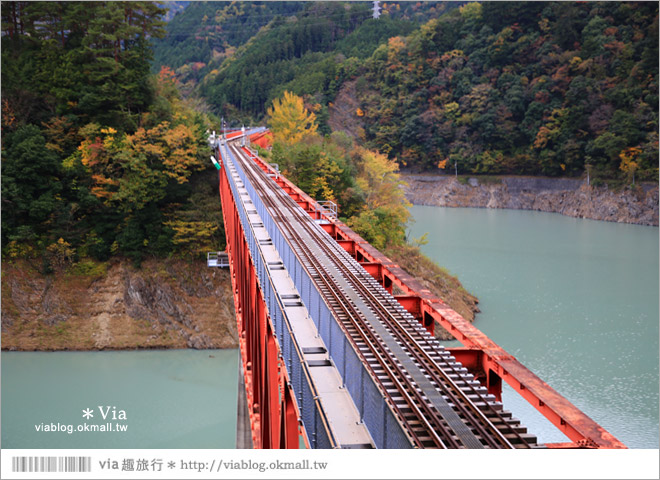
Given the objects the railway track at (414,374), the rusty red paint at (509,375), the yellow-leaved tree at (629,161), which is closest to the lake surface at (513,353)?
the railway track at (414,374)

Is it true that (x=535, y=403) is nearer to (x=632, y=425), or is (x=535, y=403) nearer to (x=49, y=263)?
(x=632, y=425)

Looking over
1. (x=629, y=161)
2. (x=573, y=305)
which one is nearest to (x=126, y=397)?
(x=573, y=305)

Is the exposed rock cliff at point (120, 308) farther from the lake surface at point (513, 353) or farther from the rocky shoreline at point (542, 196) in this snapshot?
the rocky shoreline at point (542, 196)

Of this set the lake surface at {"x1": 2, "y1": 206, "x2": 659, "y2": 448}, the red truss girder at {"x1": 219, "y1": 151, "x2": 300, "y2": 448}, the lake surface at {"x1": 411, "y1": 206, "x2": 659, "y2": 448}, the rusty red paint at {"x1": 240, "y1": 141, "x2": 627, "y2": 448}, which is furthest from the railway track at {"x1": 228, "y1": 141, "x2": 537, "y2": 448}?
the lake surface at {"x1": 411, "y1": 206, "x2": 659, "y2": 448}

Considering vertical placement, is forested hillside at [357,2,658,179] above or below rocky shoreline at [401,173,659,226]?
above

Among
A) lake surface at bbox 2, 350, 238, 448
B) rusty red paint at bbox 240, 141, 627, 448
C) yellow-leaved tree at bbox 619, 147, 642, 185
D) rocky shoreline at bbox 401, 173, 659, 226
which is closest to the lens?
rusty red paint at bbox 240, 141, 627, 448

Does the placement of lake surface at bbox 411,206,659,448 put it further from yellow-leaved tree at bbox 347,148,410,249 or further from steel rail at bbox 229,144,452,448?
steel rail at bbox 229,144,452,448

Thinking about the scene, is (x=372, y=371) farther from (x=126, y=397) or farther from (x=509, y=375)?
(x=126, y=397)
